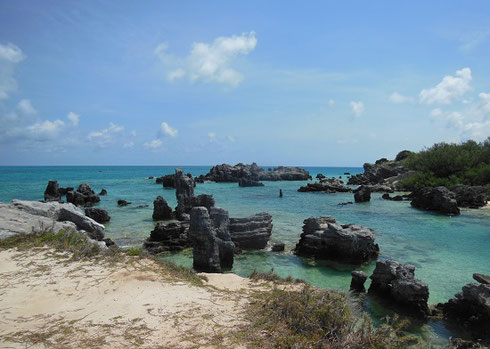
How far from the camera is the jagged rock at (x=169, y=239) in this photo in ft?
68.0

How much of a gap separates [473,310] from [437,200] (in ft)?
99.1

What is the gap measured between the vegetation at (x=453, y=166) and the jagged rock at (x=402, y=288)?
150ft

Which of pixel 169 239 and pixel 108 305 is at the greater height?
pixel 108 305

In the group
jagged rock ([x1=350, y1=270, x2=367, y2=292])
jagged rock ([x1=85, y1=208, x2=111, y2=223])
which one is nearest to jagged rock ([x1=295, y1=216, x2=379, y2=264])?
jagged rock ([x1=350, y1=270, x2=367, y2=292])

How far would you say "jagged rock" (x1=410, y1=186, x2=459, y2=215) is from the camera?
116 feet

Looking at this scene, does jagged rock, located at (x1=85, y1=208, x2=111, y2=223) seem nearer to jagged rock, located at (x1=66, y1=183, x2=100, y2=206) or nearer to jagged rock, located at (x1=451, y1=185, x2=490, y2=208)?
jagged rock, located at (x1=66, y1=183, x2=100, y2=206)

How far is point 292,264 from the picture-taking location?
59.2 feet

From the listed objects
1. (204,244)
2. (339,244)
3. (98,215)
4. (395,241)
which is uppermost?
(204,244)

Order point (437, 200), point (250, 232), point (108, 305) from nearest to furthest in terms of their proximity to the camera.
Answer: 1. point (108, 305)
2. point (250, 232)
3. point (437, 200)

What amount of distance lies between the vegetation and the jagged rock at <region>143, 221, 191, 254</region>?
4637 centimetres

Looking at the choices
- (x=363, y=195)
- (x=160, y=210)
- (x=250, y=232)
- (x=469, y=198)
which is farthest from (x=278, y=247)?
(x=469, y=198)

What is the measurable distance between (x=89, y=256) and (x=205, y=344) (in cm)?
717

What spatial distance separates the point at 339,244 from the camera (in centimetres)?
1866

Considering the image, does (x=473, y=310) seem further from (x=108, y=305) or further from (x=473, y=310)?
(x=108, y=305)
